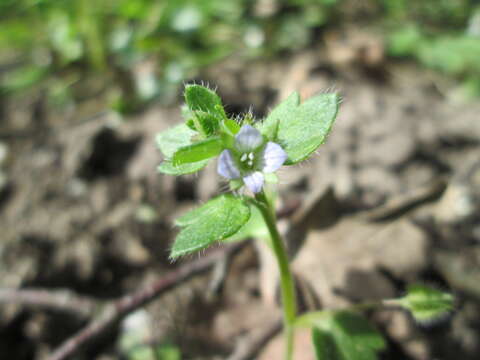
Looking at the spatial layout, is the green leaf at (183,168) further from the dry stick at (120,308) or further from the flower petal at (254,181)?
the dry stick at (120,308)

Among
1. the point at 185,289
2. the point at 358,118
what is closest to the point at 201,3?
the point at 358,118

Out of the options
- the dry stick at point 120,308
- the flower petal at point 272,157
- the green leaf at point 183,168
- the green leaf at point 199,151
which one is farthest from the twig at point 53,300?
the flower petal at point 272,157

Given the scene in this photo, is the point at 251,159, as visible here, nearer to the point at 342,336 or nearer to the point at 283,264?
the point at 283,264

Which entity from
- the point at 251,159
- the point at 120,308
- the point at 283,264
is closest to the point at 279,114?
the point at 251,159

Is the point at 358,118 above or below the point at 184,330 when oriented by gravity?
above

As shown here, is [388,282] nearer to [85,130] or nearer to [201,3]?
[85,130]

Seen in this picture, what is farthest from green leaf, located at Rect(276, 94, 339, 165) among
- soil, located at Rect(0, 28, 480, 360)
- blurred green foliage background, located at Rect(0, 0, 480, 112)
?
blurred green foliage background, located at Rect(0, 0, 480, 112)

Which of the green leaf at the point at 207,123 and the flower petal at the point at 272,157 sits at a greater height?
the green leaf at the point at 207,123
